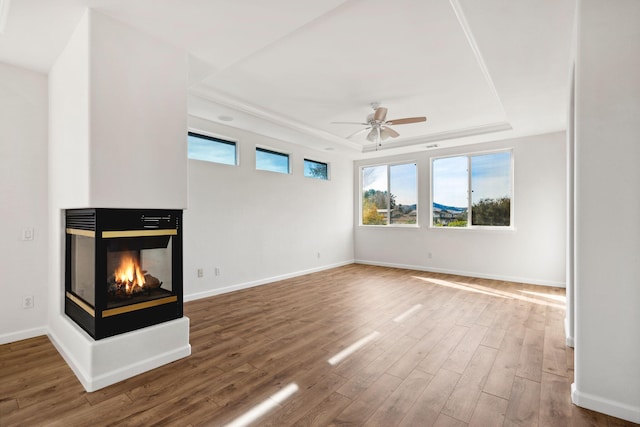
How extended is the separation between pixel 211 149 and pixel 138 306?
3.00 meters

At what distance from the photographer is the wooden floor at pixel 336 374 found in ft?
6.41

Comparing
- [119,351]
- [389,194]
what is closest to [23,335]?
[119,351]

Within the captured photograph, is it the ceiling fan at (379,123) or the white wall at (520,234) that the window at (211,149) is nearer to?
the ceiling fan at (379,123)

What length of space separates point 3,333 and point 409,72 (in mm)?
4832

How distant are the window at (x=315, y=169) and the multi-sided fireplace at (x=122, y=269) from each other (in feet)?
13.7

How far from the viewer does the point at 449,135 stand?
5.79 meters

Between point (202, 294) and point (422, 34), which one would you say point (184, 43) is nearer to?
point (422, 34)

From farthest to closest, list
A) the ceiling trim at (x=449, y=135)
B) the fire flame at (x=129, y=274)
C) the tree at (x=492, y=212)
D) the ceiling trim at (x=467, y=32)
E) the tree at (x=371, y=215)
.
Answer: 1. the tree at (x=371, y=215)
2. the tree at (x=492, y=212)
3. the ceiling trim at (x=449, y=135)
4. the fire flame at (x=129, y=274)
5. the ceiling trim at (x=467, y=32)

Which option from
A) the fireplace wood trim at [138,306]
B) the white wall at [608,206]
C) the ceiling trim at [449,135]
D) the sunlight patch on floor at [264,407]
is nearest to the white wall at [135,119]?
the fireplace wood trim at [138,306]

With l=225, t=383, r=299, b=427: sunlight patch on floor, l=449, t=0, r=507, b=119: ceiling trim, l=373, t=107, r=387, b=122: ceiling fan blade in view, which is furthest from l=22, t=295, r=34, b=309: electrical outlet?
l=449, t=0, r=507, b=119: ceiling trim

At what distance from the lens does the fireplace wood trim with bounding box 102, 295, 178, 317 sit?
2349mm

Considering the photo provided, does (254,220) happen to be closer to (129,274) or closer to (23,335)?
(129,274)

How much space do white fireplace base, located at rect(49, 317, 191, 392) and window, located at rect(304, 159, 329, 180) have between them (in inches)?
176

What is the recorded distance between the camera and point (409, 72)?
11.2ft
